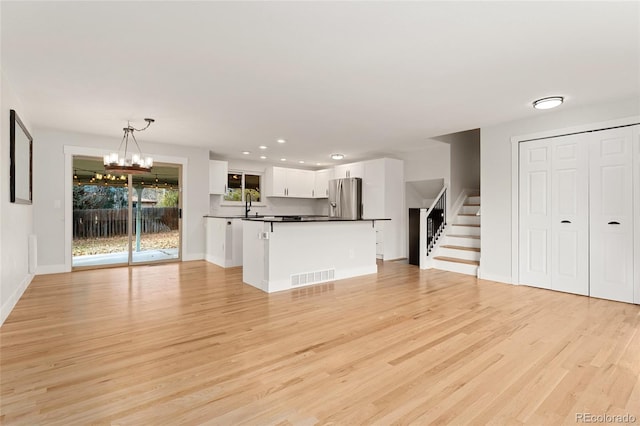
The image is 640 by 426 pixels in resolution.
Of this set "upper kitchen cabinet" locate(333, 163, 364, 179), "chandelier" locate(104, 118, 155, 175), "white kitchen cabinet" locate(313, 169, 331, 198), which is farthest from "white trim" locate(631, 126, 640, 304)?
"chandelier" locate(104, 118, 155, 175)

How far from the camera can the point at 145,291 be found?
4.26 meters

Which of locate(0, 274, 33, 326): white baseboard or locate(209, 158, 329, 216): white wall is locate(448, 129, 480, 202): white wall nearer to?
locate(209, 158, 329, 216): white wall

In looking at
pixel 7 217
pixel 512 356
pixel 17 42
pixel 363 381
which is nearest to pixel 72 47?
pixel 17 42

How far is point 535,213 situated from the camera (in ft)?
14.7

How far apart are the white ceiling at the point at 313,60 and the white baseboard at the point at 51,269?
239 cm

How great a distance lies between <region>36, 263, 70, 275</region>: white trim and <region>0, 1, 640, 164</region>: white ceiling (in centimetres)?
239

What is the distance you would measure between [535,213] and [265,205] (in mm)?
6015

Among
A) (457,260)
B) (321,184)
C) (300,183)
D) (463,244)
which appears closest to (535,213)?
(457,260)

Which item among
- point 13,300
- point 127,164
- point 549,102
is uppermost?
point 549,102

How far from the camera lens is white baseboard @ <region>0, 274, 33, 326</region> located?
309 cm

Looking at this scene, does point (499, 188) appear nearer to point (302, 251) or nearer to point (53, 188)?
point (302, 251)

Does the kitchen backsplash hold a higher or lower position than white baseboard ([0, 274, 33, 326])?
higher

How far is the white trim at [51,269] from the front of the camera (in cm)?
527

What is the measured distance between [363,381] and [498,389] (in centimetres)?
81
